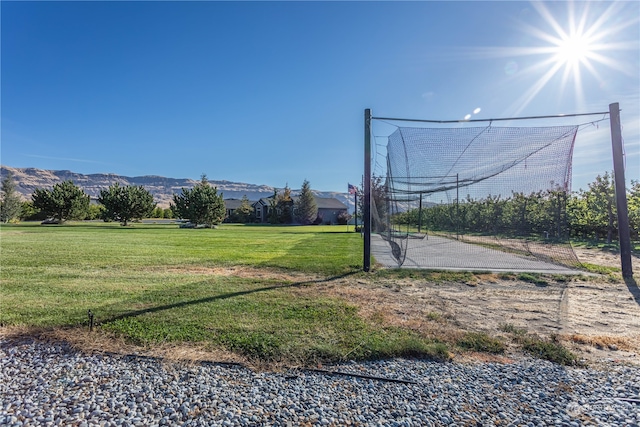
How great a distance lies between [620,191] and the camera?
5.62 m

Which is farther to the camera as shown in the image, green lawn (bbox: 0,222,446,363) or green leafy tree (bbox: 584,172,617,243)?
green leafy tree (bbox: 584,172,617,243)

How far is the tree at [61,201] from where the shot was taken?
25328mm

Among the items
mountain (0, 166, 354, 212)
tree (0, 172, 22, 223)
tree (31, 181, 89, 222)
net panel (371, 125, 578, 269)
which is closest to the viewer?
net panel (371, 125, 578, 269)

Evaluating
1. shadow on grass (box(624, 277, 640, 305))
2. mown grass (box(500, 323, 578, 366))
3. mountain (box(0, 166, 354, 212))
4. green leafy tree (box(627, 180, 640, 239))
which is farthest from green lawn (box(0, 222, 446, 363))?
mountain (box(0, 166, 354, 212))

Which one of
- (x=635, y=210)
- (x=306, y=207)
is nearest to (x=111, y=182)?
(x=306, y=207)

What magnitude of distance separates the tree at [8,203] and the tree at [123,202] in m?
11.3

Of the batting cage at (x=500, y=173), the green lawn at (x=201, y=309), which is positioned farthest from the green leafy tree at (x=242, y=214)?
the batting cage at (x=500, y=173)

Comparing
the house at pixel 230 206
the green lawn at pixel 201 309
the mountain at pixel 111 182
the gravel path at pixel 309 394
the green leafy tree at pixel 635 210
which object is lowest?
the gravel path at pixel 309 394

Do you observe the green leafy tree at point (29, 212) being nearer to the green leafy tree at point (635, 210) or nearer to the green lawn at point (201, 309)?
the green lawn at point (201, 309)

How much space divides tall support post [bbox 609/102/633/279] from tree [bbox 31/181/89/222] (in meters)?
34.1

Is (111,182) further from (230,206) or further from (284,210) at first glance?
(284,210)

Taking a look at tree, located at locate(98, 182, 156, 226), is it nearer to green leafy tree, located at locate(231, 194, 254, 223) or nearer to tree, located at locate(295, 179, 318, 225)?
green leafy tree, located at locate(231, 194, 254, 223)

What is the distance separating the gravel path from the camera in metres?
1.79

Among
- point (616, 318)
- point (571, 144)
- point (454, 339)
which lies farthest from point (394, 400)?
point (571, 144)
